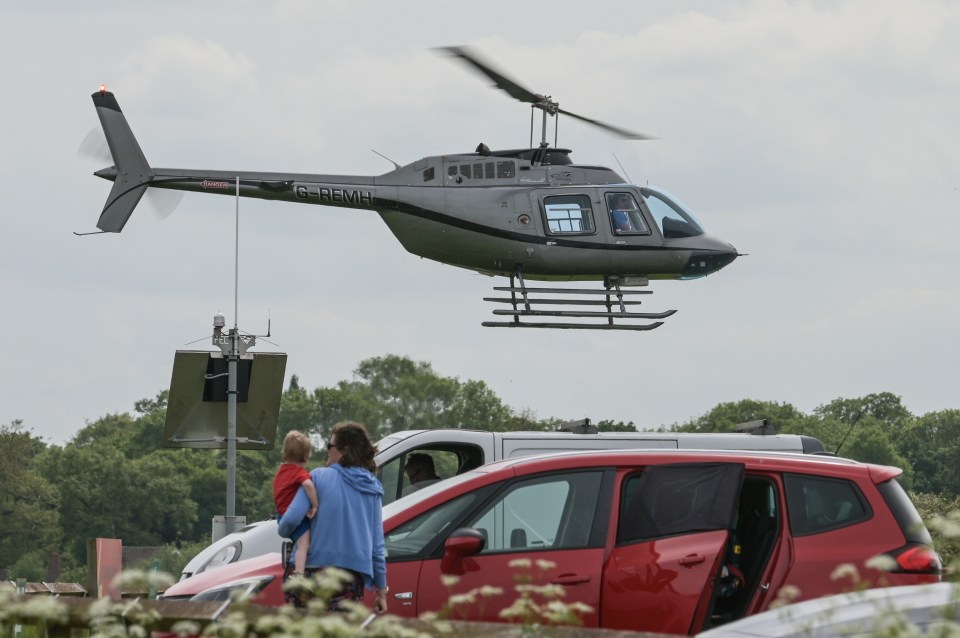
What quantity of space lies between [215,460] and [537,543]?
423ft

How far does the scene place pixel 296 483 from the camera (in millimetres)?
10117

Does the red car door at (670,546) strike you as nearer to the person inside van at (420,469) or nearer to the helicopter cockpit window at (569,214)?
the person inside van at (420,469)

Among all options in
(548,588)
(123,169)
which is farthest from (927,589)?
(123,169)

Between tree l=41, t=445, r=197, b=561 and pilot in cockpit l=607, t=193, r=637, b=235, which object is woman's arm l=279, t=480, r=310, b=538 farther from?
tree l=41, t=445, r=197, b=561

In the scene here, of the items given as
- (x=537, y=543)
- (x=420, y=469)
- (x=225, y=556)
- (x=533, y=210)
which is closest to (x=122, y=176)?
(x=533, y=210)

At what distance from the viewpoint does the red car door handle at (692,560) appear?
9.91m

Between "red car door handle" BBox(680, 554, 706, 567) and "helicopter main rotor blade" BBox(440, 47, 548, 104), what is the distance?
52.3 feet

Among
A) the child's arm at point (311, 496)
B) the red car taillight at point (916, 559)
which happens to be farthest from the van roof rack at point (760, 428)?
the child's arm at point (311, 496)

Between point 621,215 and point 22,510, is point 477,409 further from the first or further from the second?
point 621,215

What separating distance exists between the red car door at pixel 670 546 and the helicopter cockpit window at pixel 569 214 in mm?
20276

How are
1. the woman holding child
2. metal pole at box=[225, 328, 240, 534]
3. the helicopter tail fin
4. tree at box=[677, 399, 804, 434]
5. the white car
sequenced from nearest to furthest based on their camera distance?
the woman holding child < the white car < metal pole at box=[225, 328, 240, 534] < the helicopter tail fin < tree at box=[677, 399, 804, 434]

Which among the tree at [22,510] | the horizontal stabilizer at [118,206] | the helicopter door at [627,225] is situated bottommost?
the tree at [22,510]

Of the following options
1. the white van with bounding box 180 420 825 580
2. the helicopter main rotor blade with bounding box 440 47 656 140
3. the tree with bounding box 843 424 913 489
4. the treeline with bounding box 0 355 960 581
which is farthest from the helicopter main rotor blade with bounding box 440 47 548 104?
the tree with bounding box 843 424 913 489

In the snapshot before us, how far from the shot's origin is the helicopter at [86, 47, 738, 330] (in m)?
30.3
